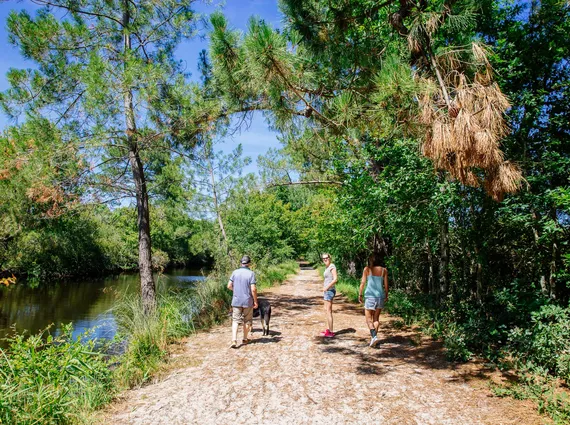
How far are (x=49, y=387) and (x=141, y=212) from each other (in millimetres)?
5242

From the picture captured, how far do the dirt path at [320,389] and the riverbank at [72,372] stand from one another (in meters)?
0.30

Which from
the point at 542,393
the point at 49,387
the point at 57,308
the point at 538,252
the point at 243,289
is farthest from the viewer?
the point at 57,308

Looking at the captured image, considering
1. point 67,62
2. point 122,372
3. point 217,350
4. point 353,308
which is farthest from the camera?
point 353,308

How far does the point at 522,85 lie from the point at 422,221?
8.42 feet

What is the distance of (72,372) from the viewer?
4.11m

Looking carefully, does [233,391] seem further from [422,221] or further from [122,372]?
[422,221]

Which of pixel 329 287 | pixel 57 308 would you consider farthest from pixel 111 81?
pixel 57 308

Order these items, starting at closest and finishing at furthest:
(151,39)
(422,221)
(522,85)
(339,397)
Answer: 1. (339,397)
2. (522,85)
3. (422,221)
4. (151,39)

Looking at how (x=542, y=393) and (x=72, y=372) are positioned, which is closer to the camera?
(x=542, y=393)

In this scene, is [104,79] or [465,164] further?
[104,79]

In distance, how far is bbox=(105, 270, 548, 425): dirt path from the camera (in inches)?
144

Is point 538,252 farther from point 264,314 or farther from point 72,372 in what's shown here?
point 72,372

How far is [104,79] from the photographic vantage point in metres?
6.69

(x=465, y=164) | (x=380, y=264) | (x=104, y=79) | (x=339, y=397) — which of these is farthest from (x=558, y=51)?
(x=104, y=79)
